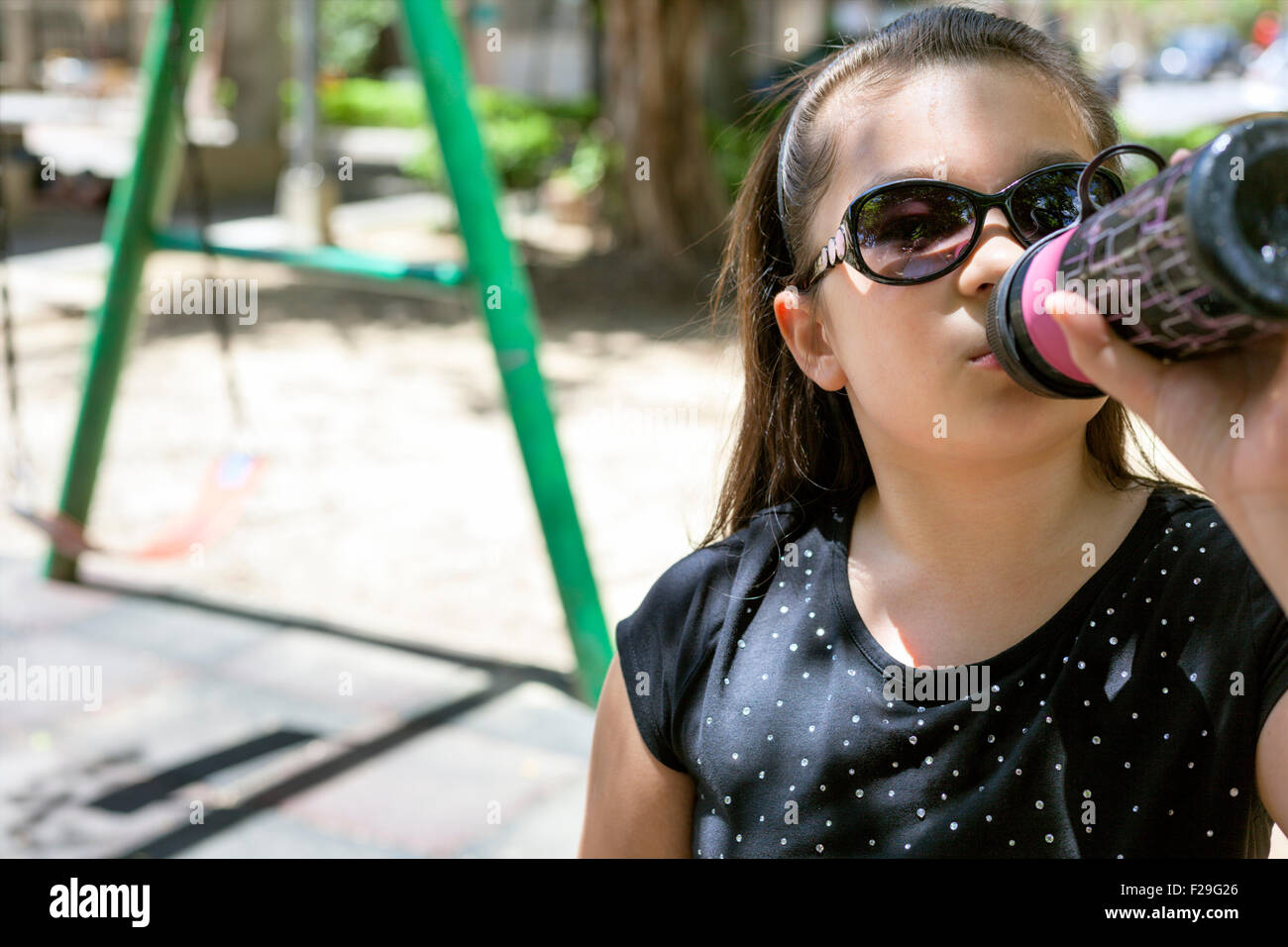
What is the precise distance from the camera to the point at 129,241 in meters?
4.00

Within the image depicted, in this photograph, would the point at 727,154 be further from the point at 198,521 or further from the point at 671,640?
the point at 671,640

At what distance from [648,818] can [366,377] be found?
6.44 meters

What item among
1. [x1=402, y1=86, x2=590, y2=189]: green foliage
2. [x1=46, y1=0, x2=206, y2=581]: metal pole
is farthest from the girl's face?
[x1=402, y1=86, x2=590, y2=189]: green foliage

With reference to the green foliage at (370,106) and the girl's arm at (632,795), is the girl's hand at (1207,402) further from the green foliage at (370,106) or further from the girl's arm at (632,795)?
the green foliage at (370,106)

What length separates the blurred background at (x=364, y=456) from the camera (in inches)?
124

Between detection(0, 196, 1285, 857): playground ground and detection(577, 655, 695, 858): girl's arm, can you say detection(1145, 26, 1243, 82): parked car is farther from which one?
detection(577, 655, 695, 858): girl's arm

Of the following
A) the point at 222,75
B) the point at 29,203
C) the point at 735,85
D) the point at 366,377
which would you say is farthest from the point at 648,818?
the point at 222,75

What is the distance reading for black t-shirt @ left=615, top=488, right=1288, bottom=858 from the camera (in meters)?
1.16

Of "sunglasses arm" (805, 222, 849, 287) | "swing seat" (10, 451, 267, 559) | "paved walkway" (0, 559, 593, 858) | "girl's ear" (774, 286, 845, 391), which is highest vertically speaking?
"sunglasses arm" (805, 222, 849, 287)

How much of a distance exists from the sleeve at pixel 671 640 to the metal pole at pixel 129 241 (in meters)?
2.84

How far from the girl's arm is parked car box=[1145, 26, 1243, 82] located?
3544cm

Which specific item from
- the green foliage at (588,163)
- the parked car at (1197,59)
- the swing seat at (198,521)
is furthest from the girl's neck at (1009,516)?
the parked car at (1197,59)

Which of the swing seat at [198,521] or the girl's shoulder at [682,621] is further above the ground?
the girl's shoulder at [682,621]

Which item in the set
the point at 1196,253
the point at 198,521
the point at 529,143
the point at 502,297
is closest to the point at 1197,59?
the point at 529,143
